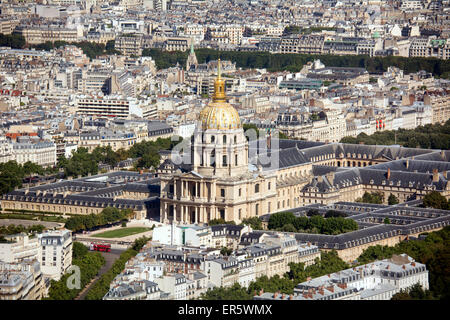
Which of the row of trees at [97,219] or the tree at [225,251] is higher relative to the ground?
the tree at [225,251]

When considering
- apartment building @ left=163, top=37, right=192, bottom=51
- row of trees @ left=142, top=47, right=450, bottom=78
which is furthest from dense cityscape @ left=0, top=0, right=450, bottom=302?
apartment building @ left=163, top=37, right=192, bottom=51

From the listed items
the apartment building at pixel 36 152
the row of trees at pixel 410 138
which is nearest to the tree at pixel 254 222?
the apartment building at pixel 36 152

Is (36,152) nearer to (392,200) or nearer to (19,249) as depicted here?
(392,200)

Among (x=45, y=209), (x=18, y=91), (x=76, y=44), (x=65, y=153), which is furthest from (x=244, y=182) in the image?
(x=76, y=44)

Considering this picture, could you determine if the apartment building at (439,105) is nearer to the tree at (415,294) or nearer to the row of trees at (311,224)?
the row of trees at (311,224)

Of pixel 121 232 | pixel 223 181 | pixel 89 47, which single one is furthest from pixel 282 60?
pixel 121 232

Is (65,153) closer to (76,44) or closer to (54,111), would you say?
(54,111)
